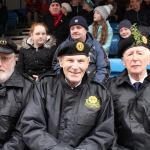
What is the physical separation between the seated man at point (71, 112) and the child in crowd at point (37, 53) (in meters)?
1.37

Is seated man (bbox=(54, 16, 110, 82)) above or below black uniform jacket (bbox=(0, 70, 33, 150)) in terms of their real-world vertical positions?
above

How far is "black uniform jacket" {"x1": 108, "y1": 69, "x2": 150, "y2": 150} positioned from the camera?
2201mm

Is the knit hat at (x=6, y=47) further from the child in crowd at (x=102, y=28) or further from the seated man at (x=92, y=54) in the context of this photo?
the child in crowd at (x=102, y=28)

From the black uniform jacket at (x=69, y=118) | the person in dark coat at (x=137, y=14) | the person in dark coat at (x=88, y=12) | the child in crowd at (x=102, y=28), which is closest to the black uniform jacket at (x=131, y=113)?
the black uniform jacket at (x=69, y=118)

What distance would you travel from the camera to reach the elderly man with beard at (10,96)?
7.25ft

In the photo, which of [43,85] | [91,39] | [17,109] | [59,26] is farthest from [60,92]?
[59,26]

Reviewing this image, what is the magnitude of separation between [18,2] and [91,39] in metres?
7.07

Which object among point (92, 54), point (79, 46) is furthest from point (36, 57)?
point (79, 46)

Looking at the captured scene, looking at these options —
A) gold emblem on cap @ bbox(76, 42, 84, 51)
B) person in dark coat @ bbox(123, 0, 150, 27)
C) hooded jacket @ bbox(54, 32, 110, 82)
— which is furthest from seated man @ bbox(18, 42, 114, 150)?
person in dark coat @ bbox(123, 0, 150, 27)

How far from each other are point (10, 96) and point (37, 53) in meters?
1.38

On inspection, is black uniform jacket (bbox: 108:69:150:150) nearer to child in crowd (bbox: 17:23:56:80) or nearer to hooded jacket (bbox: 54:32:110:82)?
hooded jacket (bbox: 54:32:110:82)

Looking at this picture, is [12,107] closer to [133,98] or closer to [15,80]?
[15,80]

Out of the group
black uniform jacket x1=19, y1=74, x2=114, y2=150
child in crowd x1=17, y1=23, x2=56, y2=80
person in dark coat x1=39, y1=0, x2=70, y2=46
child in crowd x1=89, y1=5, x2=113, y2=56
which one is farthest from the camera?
person in dark coat x1=39, y1=0, x2=70, y2=46

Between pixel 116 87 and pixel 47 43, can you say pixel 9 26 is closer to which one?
pixel 47 43
